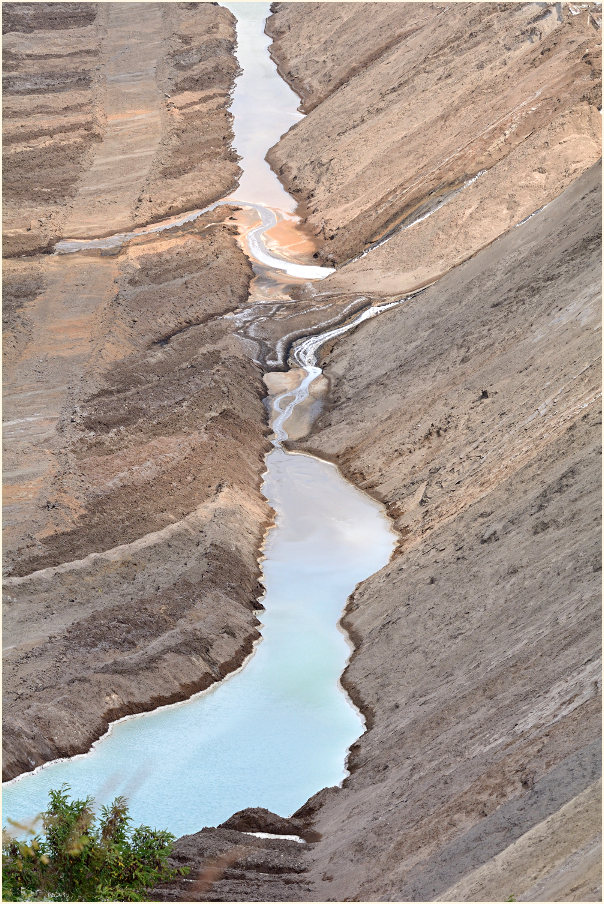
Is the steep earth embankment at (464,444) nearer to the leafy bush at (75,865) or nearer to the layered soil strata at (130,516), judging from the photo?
the leafy bush at (75,865)

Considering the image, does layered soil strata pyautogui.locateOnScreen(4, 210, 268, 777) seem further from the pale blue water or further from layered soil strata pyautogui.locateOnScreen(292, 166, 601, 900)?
layered soil strata pyautogui.locateOnScreen(292, 166, 601, 900)

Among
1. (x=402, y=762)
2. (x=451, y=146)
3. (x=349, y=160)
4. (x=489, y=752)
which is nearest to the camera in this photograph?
A: (x=489, y=752)

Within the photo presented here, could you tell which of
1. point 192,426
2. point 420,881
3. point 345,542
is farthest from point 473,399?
point 420,881

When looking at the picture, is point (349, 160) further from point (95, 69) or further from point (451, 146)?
point (95, 69)

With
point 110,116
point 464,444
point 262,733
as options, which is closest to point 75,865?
point 262,733

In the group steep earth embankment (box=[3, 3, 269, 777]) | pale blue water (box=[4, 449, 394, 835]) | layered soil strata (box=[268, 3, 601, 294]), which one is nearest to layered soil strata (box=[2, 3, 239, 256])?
steep earth embankment (box=[3, 3, 269, 777])

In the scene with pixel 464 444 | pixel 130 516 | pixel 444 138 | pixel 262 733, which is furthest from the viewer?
pixel 444 138

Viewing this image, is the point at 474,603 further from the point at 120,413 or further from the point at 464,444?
the point at 120,413
